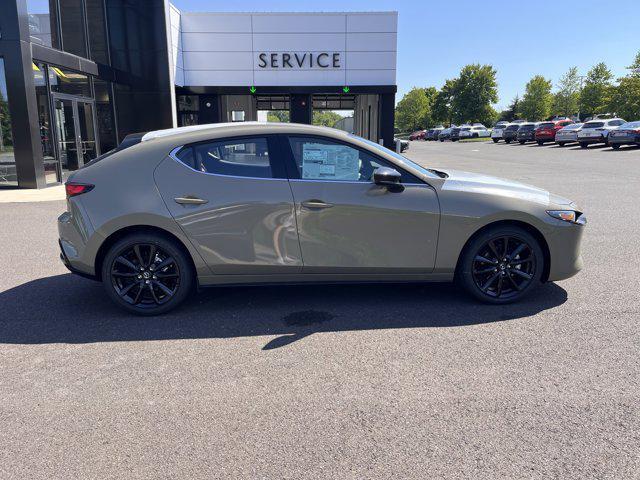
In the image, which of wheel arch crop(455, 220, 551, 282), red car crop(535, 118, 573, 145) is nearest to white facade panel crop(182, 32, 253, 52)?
wheel arch crop(455, 220, 551, 282)

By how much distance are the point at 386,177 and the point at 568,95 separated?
8313 cm

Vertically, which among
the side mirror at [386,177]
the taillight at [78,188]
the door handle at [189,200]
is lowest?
the door handle at [189,200]

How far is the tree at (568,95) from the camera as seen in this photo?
2944 inches

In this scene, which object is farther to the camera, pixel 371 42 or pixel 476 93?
pixel 476 93

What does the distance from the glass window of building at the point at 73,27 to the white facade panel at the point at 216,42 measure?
16.3 ft

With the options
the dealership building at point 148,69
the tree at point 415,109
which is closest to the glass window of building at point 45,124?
the dealership building at point 148,69

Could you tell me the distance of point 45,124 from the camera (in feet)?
47.5

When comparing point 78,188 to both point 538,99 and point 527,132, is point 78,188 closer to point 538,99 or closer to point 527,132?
point 527,132

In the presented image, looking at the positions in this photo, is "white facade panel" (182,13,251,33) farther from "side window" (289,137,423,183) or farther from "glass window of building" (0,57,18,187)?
"side window" (289,137,423,183)

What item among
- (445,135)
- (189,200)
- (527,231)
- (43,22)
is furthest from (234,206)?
(445,135)

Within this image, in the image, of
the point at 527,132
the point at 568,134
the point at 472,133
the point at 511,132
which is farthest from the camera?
the point at 472,133

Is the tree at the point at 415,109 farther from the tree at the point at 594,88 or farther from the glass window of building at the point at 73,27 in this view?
the glass window of building at the point at 73,27

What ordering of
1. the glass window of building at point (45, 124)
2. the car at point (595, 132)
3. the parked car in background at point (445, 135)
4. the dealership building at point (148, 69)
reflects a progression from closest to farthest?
the dealership building at point (148, 69) < the glass window of building at point (45, 124) < the car at point (595, 132) < the parked car in background at point (445, 135)

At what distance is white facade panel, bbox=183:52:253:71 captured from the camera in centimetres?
2097
